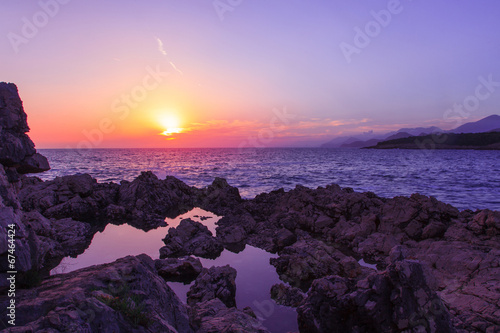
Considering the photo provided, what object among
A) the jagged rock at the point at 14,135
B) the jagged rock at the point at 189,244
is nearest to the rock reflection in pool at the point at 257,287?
the jagged rock at the point at 189,244

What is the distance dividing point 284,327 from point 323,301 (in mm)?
1448

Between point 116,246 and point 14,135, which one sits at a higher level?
point 14,135

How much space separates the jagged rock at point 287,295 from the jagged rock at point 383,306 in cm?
153

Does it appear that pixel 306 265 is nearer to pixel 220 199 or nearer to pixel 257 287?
pixel 257 287

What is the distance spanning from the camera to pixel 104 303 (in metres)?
4.05

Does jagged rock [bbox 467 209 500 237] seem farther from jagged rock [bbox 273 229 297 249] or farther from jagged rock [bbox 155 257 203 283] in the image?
jagged rock [bbox 155 257 203 283]

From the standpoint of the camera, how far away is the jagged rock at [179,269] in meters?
9.84

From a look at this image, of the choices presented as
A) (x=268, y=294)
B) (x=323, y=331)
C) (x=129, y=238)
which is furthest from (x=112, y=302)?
(x=129, y=238)

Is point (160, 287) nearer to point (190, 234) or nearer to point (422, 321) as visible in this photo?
point (422, 321)

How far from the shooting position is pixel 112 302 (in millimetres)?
4121

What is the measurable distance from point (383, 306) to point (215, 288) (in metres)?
4.77

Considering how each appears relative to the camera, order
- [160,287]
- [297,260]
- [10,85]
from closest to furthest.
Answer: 1. [160,287]
2. [10,85]
3. [297,260]

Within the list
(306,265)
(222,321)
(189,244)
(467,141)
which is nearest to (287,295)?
(306,265)

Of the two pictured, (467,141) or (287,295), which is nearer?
(287,295)
